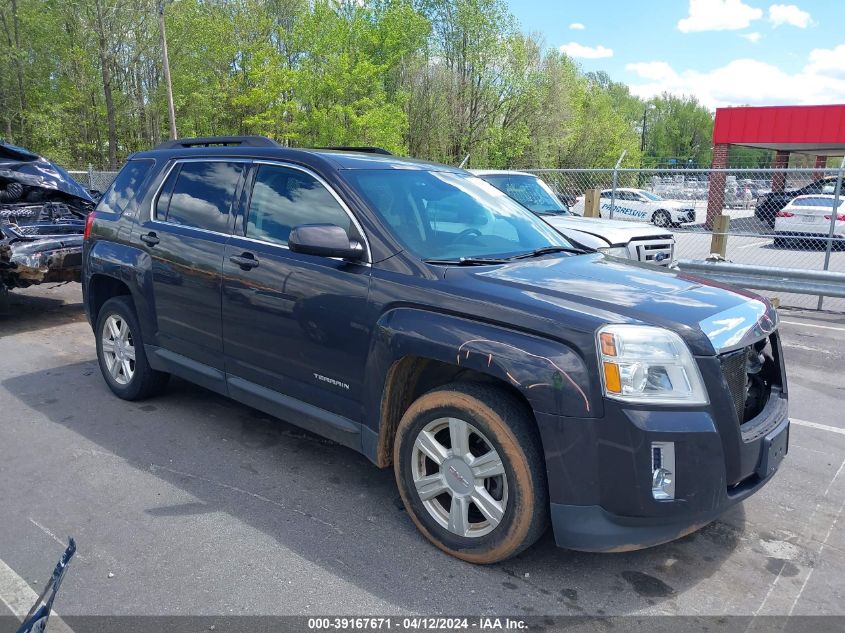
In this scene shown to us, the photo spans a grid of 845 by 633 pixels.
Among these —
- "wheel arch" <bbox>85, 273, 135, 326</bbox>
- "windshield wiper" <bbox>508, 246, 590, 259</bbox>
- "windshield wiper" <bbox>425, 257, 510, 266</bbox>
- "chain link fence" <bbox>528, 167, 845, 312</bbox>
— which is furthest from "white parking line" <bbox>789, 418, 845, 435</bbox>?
"chain link fence" <bbox>528, 167, 845, 312</bbox>

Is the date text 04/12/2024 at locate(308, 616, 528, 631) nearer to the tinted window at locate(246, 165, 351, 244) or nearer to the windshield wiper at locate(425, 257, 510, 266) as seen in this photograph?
the windshield wiper at locate(425, 257, 510, 266)

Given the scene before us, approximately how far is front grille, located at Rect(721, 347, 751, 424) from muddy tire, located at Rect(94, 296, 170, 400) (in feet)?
13.0

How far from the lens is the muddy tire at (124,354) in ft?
16.6

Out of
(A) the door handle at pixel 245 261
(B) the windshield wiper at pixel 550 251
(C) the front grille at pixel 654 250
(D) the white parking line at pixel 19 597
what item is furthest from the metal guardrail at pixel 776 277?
(D) the white parking line at pixel 19 597

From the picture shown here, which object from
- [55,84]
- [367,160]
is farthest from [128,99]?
[367,160]

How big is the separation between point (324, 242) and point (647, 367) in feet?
5.36

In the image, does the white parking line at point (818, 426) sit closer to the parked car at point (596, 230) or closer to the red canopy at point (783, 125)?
the parked car at point (596, 230)

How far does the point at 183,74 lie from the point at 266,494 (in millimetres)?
36871

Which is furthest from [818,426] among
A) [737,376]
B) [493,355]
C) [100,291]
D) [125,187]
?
[100,291]

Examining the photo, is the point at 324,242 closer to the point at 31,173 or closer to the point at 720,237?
the point at 31,173

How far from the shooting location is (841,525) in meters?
3.58

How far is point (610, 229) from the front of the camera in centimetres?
867

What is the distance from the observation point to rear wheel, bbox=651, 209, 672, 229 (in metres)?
18.8

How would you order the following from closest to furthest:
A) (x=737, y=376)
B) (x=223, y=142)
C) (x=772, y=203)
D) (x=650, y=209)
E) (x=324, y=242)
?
1. (x=737, y=376)
2. (x=324, y=242)
3. (x=223, y=142)
4. (x=772, y=203)
5. (x=650, y=209)
